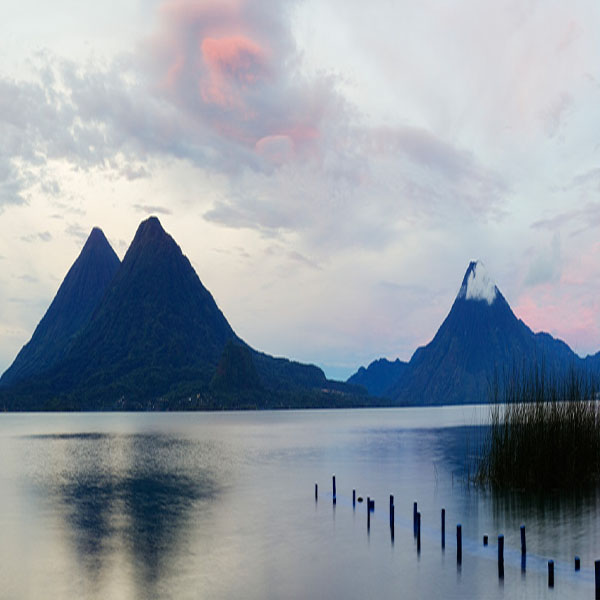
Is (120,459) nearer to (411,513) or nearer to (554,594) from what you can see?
(411,513)

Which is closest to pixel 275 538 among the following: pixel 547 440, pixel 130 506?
pixel 547 440

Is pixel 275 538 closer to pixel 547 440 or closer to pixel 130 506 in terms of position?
pixel 547 440

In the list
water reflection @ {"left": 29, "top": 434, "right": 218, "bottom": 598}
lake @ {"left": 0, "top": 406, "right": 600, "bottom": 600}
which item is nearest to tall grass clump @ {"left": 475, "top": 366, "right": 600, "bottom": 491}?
lake @ {"left": 0, "top": 406, "right": 600, "bottom": 600}

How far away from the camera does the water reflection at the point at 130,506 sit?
3291 cm

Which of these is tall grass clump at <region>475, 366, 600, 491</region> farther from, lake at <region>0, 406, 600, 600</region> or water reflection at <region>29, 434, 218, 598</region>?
water reflection at <region>29, 434, 218, 598</region>

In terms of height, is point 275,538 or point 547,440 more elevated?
point 547,440

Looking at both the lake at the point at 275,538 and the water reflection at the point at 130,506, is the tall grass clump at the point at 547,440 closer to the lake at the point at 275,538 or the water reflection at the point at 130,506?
the lake at the point at 275,538

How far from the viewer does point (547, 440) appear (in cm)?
4094

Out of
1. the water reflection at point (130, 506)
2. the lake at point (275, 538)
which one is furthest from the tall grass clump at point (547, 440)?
the water reflection at point (130, 506)

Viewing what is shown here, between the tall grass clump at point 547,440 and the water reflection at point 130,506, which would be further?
the tall grass clump at point 547,440

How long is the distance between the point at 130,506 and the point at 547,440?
95.9 ft

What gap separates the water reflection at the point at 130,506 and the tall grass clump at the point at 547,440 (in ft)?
62.6

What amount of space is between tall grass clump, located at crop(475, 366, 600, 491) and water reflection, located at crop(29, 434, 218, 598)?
19.1 meters

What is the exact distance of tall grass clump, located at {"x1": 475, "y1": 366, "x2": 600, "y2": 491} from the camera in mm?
40469
